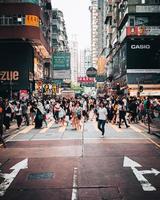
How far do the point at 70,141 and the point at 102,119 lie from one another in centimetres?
278

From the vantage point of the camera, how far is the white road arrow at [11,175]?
33.7ft

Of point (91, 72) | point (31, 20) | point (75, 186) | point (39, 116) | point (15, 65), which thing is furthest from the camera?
point (91, 72)

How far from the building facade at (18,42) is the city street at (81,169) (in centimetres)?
3588

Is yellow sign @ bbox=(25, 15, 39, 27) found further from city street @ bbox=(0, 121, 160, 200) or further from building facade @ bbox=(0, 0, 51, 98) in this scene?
city street @ bbox=(0, 121, 160, 200)

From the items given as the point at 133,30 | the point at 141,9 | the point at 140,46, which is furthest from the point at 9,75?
the point at 141,9

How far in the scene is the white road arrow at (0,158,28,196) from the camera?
10.3 metres

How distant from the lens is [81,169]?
12.5m

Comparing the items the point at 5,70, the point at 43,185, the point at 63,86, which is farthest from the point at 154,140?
the point at 63,86

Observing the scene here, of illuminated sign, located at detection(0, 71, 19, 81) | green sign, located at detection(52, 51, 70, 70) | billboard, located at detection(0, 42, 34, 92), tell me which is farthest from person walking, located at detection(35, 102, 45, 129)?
green sign, located at detection(52, 51, 70, 70)

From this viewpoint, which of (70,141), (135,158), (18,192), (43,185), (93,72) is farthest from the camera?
(93,72)

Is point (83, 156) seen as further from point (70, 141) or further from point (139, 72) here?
point (139, 72)

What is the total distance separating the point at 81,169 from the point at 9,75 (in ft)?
146

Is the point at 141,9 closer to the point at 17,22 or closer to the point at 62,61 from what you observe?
the point at 62,61

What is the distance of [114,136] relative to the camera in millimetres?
22141
